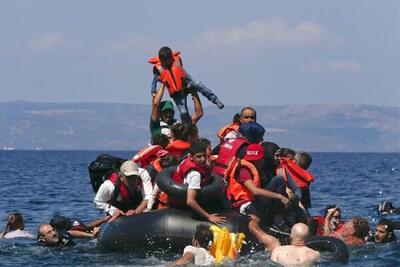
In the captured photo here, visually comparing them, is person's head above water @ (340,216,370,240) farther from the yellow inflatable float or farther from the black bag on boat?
the black bag on boat

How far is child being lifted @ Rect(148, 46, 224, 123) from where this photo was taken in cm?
2014

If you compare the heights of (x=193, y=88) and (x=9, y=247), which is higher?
(x=193, y=88)

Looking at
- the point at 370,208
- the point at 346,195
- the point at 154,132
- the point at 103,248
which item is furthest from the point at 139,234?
the point at 346,195

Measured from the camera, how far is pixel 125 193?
A: 18.9m

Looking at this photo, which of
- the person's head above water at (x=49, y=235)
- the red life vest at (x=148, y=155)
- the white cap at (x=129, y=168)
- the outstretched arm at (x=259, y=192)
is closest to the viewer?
the outstretched arm at (x=259, y=192)

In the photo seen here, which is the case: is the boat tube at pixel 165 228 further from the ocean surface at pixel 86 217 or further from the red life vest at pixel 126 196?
the red life vest at pixel 126 196

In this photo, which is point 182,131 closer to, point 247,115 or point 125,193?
point 247,115

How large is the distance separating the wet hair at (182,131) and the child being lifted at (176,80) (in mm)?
1239

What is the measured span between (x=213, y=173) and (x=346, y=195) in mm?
23254

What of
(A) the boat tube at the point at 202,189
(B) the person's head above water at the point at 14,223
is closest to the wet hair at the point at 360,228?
(A) the boat tube at the point at 202,189

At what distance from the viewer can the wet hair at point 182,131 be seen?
19078mm

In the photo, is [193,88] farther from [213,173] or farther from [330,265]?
[330,265]

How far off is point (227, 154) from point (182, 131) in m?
1.26

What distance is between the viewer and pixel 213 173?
18109 mm
